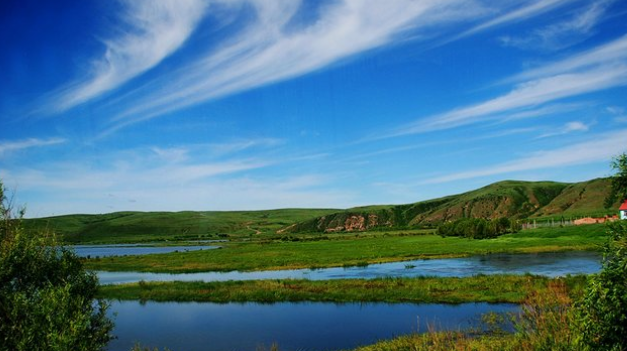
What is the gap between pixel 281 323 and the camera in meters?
42.7

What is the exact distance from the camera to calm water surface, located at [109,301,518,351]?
36812 mm

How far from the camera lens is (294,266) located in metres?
88.2

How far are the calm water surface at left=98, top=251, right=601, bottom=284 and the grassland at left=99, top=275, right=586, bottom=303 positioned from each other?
861cm

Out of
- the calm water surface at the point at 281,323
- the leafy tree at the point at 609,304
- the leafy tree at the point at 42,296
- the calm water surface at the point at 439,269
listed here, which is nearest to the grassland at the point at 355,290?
the calm water surface at the point at 281,323

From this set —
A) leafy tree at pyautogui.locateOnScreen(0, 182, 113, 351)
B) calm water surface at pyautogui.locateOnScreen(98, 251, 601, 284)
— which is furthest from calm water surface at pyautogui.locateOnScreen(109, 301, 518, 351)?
calm water surface at pyautogui.locateOnScreen(98, 251, 601, 284)

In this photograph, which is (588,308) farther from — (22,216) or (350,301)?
(350,301)

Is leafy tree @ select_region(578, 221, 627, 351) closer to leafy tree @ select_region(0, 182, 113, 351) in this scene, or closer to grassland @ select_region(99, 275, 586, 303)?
leafy tree @ select_region(0, 182, 113, 351)

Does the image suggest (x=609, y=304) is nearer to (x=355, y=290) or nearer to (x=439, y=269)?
(x=355, y=290)

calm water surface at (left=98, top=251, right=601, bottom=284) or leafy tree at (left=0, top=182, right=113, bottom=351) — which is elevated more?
leafy tree at (left=0, top=182, right=113, bottom=351)

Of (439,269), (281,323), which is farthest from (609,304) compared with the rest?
(439,269)

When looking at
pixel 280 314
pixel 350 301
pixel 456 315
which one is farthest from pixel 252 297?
pixel 456 315

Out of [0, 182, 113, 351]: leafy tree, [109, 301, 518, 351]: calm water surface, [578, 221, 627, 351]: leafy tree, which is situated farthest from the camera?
[109, 301, 518, 351]: calm water surface

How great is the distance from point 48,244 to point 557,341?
2520 cm

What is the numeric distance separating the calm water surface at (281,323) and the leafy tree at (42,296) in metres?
14.7
